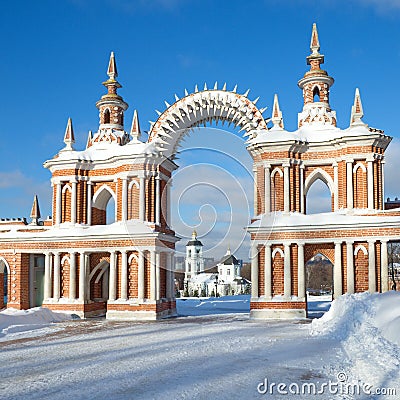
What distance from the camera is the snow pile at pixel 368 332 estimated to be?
31.3 ft

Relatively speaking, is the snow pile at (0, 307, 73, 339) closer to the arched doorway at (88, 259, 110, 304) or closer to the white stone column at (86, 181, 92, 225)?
the arched doorway at (88, 259, 110, 304)

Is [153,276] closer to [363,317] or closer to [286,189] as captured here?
[286,189]

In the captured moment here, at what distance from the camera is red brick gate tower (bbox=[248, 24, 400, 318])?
78.5 ft

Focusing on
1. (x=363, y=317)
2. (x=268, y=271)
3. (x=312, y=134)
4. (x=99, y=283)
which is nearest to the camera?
(x=363, y=317)

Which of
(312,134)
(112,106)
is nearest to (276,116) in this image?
(312,134)

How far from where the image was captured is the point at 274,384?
9.36 meters

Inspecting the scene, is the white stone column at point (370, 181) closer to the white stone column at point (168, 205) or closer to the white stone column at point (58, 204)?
the white stone column at point (168, 205)

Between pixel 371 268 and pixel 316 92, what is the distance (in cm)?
1002

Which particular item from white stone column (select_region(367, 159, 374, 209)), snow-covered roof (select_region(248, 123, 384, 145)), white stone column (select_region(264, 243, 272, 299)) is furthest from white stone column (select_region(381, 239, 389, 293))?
snow-covered roof (select_region(248, 123, 384, 145))

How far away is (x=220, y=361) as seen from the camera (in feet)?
38.6

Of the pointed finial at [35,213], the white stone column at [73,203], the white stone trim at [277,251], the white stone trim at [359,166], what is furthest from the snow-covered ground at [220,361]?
the pointed finial at [35,213]

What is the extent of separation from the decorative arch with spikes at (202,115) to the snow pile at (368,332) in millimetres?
11972

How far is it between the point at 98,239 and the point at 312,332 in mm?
14403

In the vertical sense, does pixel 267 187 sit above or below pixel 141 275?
above
